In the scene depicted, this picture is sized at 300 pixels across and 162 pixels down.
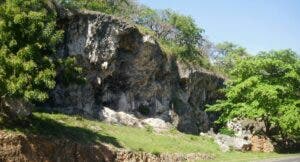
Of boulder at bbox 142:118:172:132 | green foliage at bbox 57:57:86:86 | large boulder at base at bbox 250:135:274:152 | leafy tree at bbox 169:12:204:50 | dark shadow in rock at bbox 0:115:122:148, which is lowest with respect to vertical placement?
large boulder at base at bbox 250:135:274:152

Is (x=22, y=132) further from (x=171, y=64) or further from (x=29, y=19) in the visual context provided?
(x=171, y=64)

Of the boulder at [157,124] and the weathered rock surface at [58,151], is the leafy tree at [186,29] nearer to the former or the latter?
the boulder at [157,124]

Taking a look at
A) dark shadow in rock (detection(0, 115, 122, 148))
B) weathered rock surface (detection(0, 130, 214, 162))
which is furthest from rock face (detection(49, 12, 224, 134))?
weathered rock surface (detection(0, 130, 214, 162))

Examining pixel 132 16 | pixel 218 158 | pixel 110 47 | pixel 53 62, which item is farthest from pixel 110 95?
pixel 132 16

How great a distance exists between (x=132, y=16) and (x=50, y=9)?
32104mm

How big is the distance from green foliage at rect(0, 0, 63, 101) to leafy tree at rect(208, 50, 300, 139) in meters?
22.9

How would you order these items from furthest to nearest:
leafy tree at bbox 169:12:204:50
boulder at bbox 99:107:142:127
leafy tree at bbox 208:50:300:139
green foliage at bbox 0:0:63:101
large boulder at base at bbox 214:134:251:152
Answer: leafy tree at bbox 169:12:204:50, leafy tree at bbox 208:50:300:139, large boulder at base at bbox 214:134:251:152, boulder at bbox 99:107:142:127, green foliage at bbox 0:0:63:101

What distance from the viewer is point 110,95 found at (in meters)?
40.8

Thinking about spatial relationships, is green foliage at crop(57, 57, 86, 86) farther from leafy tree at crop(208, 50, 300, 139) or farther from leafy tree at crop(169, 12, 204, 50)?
leafy tree at crop(169, 12, 204, 50)

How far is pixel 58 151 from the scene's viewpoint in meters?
23.5

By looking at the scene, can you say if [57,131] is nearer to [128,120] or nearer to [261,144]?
[128,120]

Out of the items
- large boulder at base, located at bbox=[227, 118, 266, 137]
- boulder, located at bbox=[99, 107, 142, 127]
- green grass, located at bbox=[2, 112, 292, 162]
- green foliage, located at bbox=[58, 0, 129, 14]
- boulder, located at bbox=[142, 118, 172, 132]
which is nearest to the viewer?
green grass, located at bbox=[2, 112, 292, 162]

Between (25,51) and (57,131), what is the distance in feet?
18.0

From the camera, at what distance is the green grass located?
24812 millimetres
